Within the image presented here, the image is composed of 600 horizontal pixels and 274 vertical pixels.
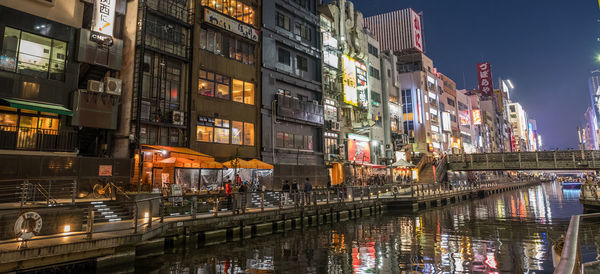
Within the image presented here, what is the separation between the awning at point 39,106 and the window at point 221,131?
11912mm

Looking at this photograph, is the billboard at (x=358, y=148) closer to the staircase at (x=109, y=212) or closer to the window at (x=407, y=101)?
the window at (x=407, y=101)

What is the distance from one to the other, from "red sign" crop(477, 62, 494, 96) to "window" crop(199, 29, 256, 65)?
108m

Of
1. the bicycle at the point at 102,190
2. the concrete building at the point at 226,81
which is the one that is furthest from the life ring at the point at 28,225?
the concrete building at the point at 226,81

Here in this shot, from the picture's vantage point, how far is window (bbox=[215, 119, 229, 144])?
33.0m

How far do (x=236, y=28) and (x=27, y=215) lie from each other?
27.5m

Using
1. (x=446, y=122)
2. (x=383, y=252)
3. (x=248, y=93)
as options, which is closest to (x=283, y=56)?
(x=248, y=93)

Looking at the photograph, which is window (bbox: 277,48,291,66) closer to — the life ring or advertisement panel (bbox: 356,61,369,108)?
advertisement panel (bbox: 356,61,369,108)

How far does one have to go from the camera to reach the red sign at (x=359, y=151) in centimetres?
5276

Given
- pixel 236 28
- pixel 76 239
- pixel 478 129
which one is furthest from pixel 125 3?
pixel 478 129

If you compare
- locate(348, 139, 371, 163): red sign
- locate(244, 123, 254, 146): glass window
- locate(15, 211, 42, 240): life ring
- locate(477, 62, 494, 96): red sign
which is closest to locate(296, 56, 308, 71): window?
locate(244, 123, 254, 146): glass window

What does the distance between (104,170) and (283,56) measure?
24.2 meters

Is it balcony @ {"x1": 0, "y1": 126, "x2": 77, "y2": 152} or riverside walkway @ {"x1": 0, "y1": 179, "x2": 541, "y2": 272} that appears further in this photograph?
balcony @ {"x1": 0, "y1": 126, "x2": 77, "y2": 152}

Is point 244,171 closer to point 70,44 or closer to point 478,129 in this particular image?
point 70,44

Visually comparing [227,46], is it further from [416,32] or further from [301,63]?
[416,32]
